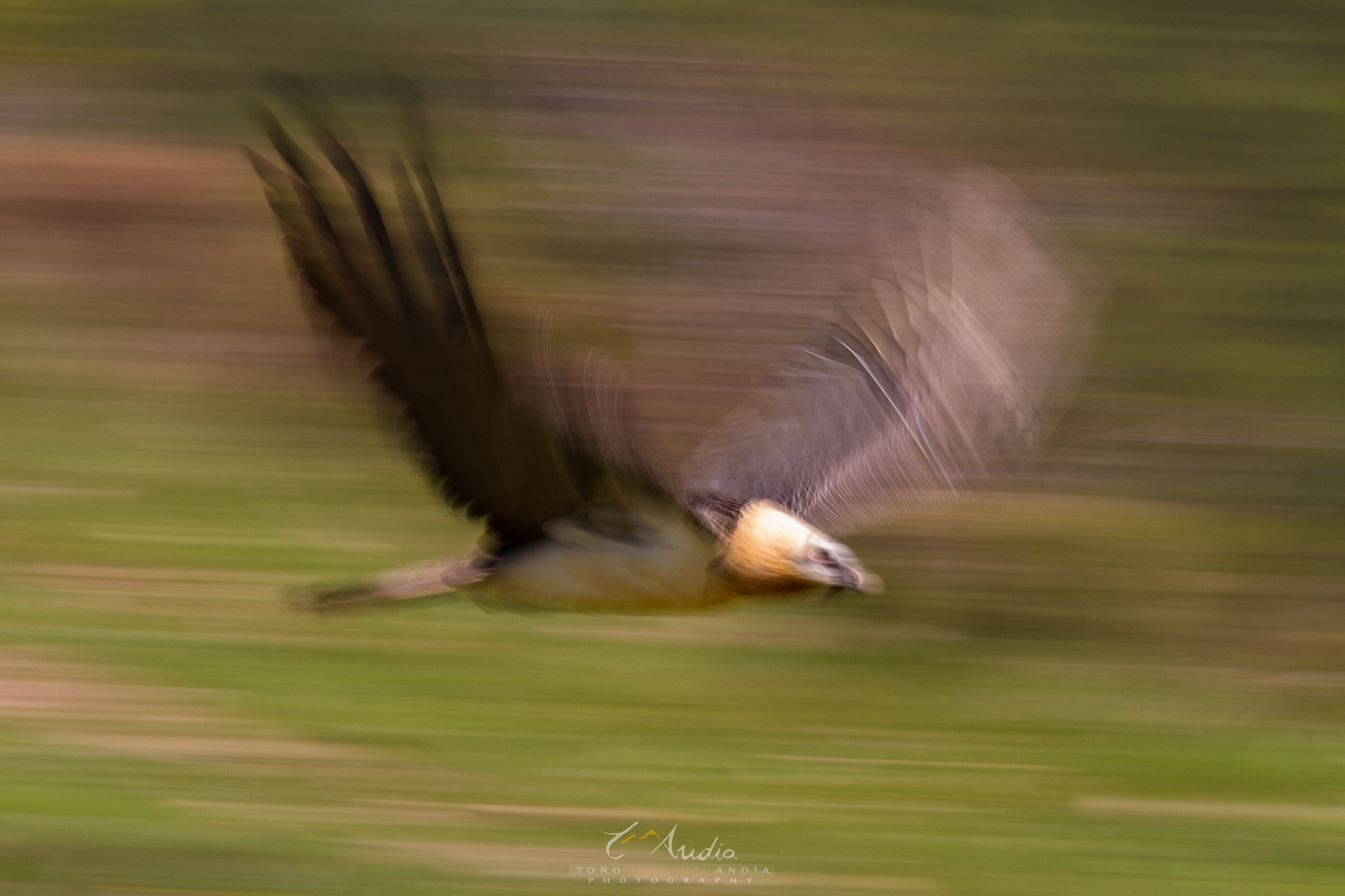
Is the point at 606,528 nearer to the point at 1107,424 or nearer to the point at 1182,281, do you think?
the point at 1107,424

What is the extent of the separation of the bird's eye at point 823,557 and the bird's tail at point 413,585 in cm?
70

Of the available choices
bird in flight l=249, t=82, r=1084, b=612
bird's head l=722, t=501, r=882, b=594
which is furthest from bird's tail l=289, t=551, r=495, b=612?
bird's head l=722, t=501, r=882, b=594

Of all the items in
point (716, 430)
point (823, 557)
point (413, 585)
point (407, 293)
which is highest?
point (716, 430)

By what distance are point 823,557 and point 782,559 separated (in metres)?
0.11

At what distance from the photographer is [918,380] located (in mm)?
3998

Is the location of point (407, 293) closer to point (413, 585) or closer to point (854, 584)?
point (413, 585)

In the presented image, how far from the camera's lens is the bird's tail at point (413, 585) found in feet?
11.0

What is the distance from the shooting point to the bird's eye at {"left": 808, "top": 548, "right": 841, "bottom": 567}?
339 centimetres

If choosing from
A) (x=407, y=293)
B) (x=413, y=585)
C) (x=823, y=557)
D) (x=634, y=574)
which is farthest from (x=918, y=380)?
(x=407, y=293)

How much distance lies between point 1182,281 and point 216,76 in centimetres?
477

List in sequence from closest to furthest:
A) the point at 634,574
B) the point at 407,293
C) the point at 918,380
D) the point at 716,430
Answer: the point at 407,293 → the point at 634,574 → the point at 918,380 → the point at 716,430

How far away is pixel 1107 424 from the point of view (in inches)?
254

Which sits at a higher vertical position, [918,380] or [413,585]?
[918,380]

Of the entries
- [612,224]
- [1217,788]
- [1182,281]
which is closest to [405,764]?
[1217,788]
